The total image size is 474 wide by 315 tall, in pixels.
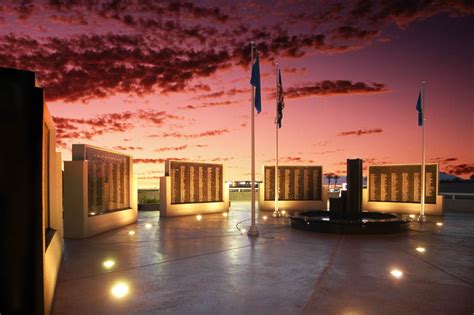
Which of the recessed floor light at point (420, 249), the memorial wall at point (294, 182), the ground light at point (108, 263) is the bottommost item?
the recessed floor light at point (420, 249)

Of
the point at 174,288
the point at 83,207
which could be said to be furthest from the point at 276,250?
the point at 83,207

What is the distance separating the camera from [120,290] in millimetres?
5945

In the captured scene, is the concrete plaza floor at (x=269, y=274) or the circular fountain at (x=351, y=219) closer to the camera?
the concrete plaza floor at (x=269, y=274)

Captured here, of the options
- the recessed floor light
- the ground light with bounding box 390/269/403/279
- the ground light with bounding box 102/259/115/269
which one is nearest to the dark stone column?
the recessed floor light

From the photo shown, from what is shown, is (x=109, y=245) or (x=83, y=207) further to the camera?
(x=83, y=207)

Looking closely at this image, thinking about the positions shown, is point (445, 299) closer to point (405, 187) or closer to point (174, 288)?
point (174, 288)

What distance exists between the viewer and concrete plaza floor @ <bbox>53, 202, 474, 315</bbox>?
17.1 ft

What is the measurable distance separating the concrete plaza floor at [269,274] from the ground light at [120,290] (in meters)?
0.08

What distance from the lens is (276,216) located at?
17.4 m

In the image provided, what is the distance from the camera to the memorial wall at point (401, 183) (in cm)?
1853

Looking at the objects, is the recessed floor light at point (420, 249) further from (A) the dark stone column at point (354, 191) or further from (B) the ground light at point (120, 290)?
(B) the ground light at point (120, 290)

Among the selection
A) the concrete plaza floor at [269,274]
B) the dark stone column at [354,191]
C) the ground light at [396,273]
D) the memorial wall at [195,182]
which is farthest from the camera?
the memorial wall at [195,182]

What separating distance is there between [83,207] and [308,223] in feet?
22.7

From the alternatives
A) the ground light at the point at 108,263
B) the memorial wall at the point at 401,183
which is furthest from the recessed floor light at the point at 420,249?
the memorial wall at the point at 401,183
